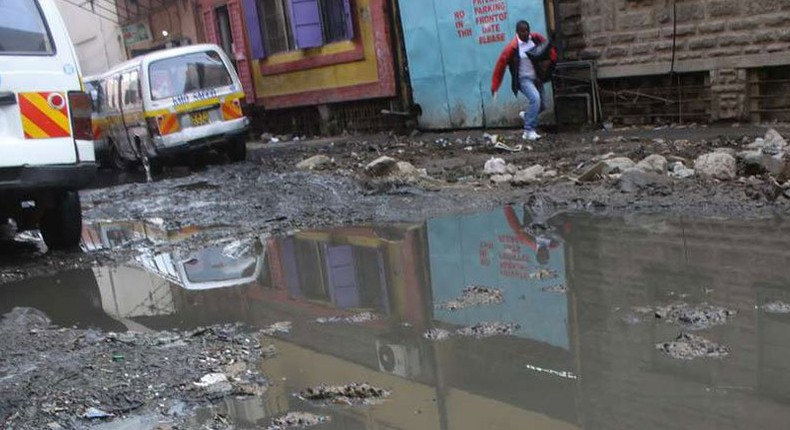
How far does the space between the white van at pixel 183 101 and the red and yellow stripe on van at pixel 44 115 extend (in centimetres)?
586

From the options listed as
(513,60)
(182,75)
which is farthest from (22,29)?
(513,60)

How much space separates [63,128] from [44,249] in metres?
1.59

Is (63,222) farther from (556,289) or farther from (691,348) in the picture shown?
(691,348)

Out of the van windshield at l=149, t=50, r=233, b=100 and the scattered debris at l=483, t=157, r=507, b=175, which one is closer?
the scattered debris at l=483, t=157, r=507, b=175

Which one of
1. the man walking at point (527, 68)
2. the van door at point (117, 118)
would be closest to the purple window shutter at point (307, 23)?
the van door at point (117, 118)

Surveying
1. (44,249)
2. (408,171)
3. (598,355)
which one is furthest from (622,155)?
(44,249)

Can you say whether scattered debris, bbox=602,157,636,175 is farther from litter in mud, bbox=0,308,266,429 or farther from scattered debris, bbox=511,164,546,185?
litter in mud, bbox=0,308,266,429

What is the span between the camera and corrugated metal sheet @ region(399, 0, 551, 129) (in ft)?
38.4

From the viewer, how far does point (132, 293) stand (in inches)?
201

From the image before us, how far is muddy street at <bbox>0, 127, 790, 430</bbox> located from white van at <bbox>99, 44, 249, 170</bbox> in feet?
11.9

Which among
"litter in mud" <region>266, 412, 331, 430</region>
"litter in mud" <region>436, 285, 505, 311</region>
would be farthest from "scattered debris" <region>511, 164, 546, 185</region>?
"litter in mud" <region>266, 412, 331, 430</region>

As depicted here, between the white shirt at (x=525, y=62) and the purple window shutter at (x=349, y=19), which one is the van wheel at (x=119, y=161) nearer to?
the purple window shutter at (x=349, y=19)

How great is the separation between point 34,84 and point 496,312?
379 centimetres

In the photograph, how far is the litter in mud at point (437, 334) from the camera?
3670 mm
